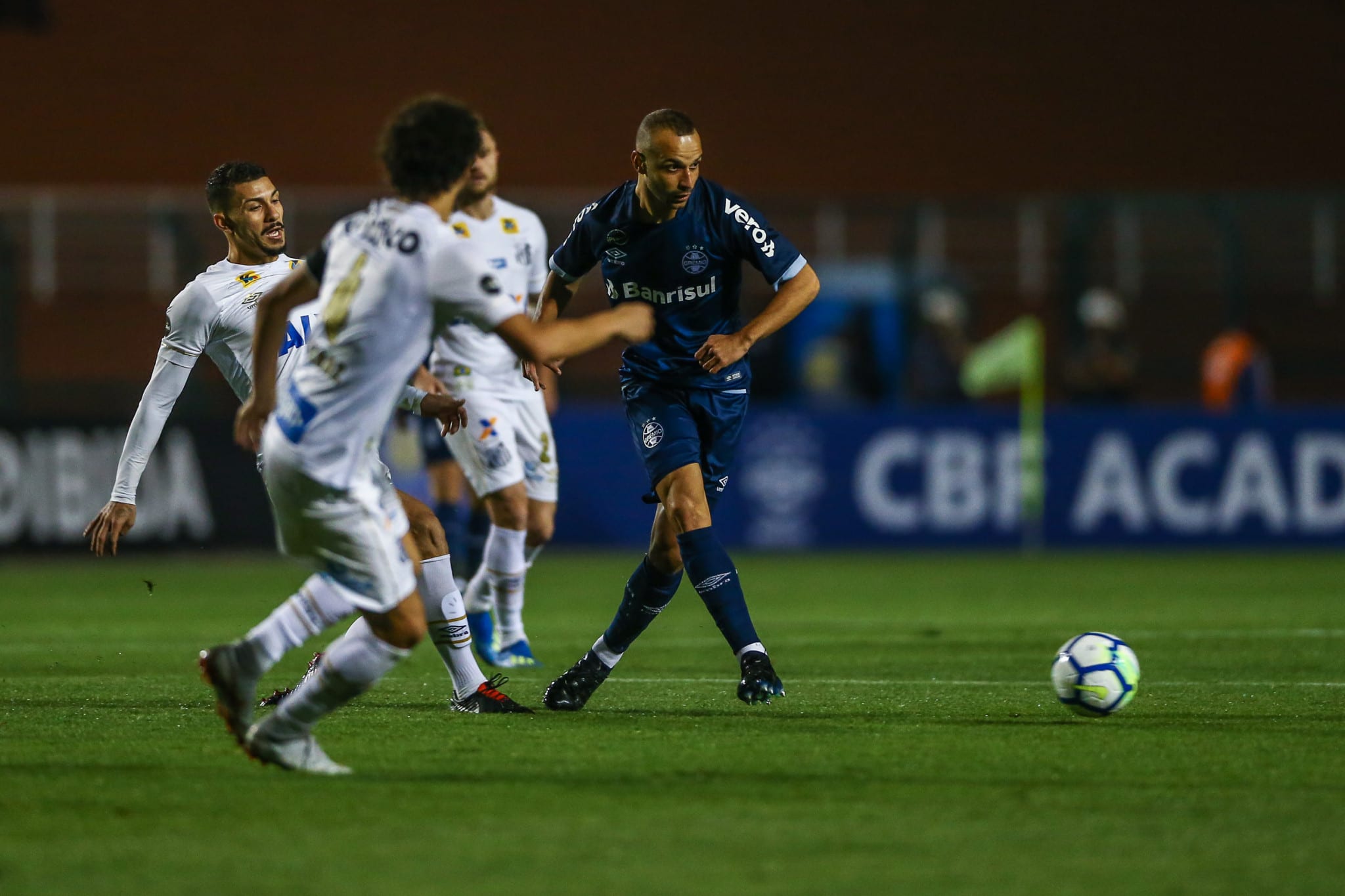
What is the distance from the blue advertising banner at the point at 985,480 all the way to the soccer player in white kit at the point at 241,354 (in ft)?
31.3

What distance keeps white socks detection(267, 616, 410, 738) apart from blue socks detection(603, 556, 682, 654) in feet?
5.74

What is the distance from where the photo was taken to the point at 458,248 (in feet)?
16.0

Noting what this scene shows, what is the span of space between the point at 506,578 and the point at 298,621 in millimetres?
3539

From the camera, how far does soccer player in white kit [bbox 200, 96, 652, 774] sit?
488 cm

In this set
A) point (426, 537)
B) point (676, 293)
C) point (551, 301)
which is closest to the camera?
point (426, 537)

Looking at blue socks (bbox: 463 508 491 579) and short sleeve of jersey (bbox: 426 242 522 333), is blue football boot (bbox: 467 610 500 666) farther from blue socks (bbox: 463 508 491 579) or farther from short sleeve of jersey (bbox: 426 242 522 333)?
short sleeve of jersey (bbox: 426 242 522 333)

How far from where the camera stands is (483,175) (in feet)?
27.0

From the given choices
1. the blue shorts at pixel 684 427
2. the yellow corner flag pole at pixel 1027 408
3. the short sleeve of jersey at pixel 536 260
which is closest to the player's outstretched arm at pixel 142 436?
the blue shorts at pixel 684 427

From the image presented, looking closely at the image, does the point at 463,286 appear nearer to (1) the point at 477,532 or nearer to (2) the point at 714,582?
(2) the point at 714,582

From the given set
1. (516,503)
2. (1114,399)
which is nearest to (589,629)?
(516,503)

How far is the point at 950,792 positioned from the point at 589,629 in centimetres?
552

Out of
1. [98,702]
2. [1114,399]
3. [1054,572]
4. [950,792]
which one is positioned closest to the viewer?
[950,792]

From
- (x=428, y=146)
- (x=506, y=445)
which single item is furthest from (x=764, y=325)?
(x=506, y=445)

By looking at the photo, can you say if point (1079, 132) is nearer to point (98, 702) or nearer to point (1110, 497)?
point (1110, 497)
